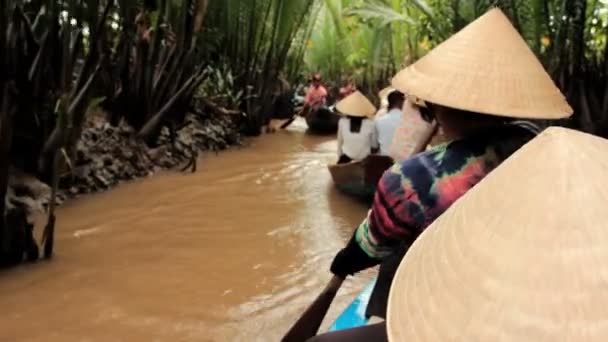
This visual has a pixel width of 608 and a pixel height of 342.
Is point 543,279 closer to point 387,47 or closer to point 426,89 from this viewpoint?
point 426,89

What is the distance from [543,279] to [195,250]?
446 centimetres

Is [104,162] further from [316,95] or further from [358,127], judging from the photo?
[316,95]

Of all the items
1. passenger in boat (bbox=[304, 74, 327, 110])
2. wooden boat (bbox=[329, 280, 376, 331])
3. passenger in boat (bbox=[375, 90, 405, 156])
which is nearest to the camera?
wooden boat (bbox=[329, 280, 376, 331])

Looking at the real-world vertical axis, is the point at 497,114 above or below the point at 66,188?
above

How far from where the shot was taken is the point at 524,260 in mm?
989

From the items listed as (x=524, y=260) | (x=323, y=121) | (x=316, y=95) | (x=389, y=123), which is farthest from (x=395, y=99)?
(x=316, y=95)

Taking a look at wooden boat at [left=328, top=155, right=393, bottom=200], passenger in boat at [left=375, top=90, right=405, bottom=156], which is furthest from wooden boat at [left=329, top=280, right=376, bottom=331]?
passenger in boat at [left=375, top=90, right=405, bottom=156]

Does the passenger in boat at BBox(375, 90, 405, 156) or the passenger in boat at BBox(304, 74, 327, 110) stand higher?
the passenger in boat at BBox(375, 90, 405, 156)

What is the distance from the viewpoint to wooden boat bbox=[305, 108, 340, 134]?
15.0 metres

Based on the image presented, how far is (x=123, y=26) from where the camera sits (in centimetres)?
725

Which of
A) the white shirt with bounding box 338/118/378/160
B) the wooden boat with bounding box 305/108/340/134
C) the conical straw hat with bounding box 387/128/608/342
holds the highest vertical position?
the conical straw hat with bounding box 387/128/608/342

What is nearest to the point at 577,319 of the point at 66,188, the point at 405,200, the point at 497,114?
the point at 405,200

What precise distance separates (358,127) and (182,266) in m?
2.99

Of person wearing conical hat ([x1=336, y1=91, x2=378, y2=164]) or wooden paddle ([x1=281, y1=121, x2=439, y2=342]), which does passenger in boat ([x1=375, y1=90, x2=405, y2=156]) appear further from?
wooden paddle ([x1=281, y1=121, x2=439, y2=342])
